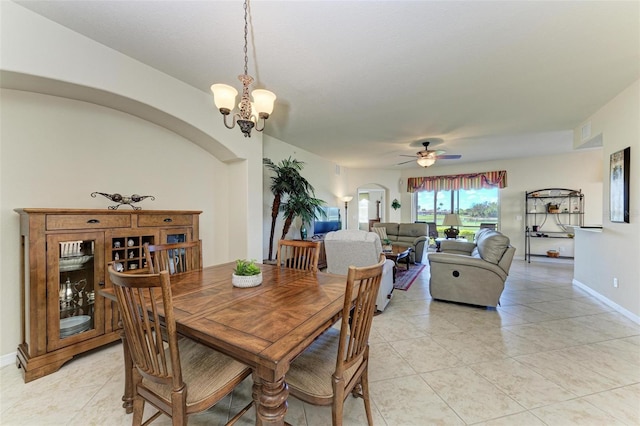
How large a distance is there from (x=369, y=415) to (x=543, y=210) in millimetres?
7396

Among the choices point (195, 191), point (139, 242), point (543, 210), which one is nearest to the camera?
point (139, 242)

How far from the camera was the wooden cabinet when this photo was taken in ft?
6.18

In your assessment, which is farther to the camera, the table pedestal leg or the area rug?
the area rug

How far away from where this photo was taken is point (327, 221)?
248 inches

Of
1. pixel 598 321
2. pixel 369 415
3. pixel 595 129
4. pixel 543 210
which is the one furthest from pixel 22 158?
pixel 543 210

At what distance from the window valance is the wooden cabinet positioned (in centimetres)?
734

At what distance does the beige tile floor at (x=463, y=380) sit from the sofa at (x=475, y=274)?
1.01 ft

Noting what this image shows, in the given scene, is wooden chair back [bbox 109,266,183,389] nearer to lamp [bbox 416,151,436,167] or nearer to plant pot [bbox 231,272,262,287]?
plant pot [bbox 231,272,262,287]

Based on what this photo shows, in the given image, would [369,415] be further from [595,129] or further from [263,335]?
[595,129]

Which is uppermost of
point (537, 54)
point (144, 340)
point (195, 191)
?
point (537, 54)

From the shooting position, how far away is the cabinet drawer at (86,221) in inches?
76.3

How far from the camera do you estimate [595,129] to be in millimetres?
3652

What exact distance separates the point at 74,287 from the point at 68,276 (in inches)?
4.3

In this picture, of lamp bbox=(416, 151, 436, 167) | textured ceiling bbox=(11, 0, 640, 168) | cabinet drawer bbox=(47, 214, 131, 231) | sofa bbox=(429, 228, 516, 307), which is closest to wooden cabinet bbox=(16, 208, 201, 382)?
cabinet drawer bbox=(47, 214, 131, 231)
